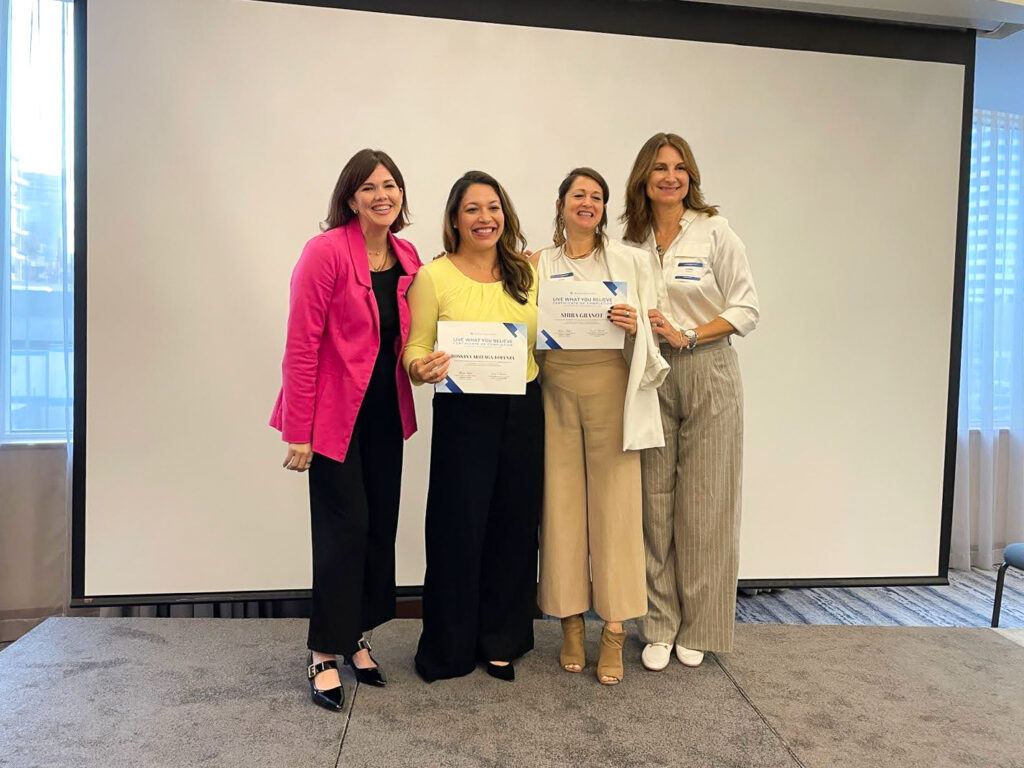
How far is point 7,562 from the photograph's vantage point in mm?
3191

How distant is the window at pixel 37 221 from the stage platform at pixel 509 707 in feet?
3.13

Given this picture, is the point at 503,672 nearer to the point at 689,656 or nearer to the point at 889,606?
the point at 689,656

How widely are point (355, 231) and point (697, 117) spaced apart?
1.70 m

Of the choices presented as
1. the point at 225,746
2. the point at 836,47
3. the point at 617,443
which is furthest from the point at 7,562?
the point at 836,47

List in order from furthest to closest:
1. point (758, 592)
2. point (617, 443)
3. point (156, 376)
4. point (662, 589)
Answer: point (758, 592), point (156, 376), point (662, 589), point (617, 443)

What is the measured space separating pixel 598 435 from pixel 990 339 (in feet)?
10.6

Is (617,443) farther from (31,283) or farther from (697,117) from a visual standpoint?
(31,283)

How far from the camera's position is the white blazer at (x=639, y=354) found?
7.26 feet

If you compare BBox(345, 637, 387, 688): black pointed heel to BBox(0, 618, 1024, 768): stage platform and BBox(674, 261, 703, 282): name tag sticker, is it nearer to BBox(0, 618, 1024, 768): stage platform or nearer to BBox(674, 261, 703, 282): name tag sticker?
BBox(0, 618, 1024, 768): stage platform

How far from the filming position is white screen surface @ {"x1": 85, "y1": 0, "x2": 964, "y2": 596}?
9.32 ft

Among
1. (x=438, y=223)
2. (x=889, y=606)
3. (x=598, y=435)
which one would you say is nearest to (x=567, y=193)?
(x=598, y=435)

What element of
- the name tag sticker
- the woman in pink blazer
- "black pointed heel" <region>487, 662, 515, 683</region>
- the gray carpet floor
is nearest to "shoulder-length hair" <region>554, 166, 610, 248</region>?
the name tag sticker

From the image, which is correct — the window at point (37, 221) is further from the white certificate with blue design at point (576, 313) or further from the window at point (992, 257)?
Result: the window at point (992, 257)

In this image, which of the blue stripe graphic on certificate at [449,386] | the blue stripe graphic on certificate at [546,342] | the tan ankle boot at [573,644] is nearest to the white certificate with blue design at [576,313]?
the blue stripe graphic on certificate at [546,342]
